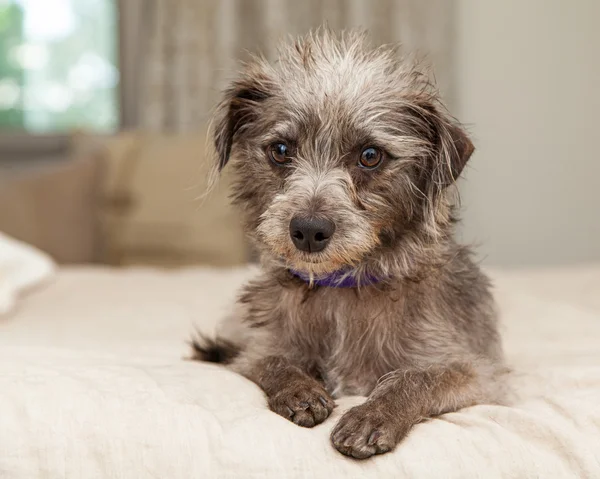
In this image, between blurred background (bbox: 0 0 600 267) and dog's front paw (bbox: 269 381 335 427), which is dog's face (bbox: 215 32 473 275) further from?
blurred background (bbox: 0 0 600 267)

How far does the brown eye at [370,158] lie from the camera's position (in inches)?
77.1

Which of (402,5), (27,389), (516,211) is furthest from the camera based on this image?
(516,211)

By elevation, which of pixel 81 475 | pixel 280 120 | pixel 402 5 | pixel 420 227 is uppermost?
pixel 402 5

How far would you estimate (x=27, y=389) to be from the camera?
5.41ft

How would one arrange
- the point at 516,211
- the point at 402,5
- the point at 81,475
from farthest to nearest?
the point at 516,211, the point at 402,5, the point at 81,475

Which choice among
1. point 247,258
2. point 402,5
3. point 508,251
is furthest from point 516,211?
point 247,258

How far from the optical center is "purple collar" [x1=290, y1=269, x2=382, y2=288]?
1.97 metres

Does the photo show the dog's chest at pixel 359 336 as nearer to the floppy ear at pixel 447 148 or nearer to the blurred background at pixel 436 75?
the floppy ear at pixel 447 148

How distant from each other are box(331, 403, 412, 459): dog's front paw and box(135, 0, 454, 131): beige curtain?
405cm

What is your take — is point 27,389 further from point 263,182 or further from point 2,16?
point 2,16

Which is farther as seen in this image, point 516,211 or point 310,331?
point 516,211

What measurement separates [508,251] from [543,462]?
14.4 feet

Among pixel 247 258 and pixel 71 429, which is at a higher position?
pixel 71 429

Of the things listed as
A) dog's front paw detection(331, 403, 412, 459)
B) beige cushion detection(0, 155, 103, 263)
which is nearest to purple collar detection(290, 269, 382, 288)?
dog's front paw detection(331, 403, 412, 459)
